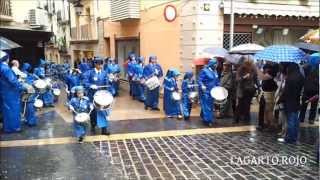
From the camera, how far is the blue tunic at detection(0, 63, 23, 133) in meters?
9.75

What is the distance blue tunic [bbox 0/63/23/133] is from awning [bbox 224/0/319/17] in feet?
22.9

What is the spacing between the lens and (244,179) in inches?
251

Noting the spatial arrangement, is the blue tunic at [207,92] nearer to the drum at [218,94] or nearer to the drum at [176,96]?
the drum at [218,94]

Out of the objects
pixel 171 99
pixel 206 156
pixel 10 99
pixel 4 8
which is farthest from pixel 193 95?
pixel 4 8

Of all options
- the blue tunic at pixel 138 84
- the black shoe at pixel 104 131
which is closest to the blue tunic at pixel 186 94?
the black shoe at pixel 104 131

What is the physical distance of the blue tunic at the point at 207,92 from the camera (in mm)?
10336

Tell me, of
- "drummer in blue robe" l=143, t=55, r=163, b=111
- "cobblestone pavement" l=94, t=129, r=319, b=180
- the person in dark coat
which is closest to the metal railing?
"drummer in blue robe" l=143, t=55, r=163, b=111

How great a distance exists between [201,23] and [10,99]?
6417 mm

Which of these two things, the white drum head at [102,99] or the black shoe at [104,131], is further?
the black shoe at [104,131]

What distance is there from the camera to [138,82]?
15086 millimetres

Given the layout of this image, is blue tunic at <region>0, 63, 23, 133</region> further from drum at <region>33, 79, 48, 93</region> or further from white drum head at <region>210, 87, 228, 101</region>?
white drum head at <region>210, 87, 228, 101</region>

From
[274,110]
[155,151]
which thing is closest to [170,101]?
[274,110]

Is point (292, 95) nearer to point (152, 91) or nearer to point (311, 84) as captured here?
point (311, 84)

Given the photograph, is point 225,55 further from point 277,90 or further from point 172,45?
point 172,45
